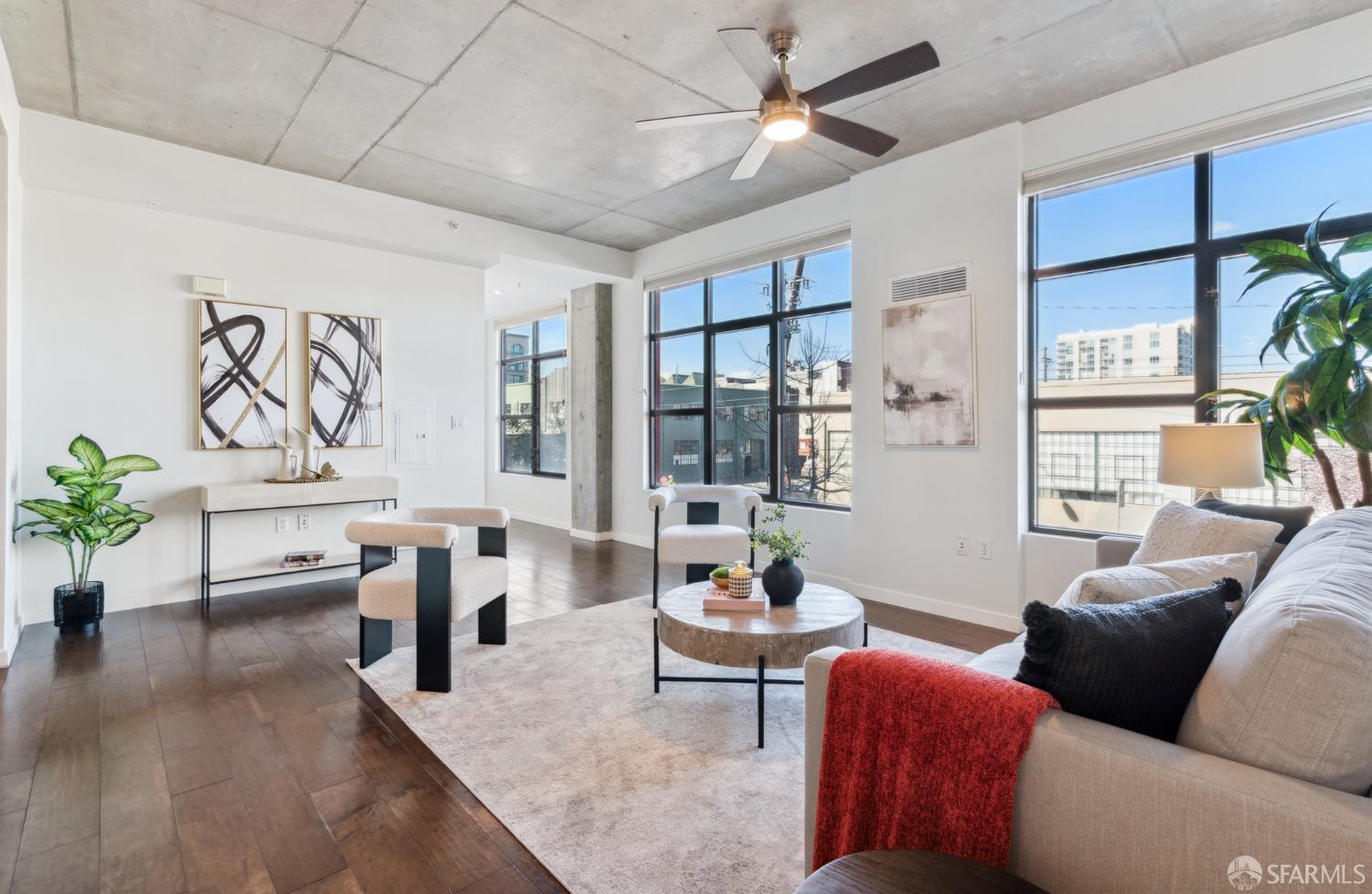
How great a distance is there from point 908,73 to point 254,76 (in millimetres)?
3210

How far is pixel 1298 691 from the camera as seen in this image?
0.95 m

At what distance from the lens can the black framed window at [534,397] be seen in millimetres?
7922

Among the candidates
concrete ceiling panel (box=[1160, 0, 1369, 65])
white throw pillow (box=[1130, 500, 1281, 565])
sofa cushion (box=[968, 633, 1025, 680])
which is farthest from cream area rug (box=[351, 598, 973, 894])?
concrete ceiling panel (box=[1160, 0, 1369, 65])

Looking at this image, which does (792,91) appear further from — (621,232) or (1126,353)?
(621,232)

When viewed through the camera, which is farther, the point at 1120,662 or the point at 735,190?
the point at 735,190

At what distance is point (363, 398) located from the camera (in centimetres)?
513

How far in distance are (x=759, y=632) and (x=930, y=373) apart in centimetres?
247

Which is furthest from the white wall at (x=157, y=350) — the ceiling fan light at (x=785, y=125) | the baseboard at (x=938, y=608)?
the baseboard at (x=938, y=608)

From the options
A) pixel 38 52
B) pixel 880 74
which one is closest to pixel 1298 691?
pixel 880 74

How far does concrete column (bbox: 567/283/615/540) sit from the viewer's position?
22.2 ft

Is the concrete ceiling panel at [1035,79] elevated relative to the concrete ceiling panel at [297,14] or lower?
lower

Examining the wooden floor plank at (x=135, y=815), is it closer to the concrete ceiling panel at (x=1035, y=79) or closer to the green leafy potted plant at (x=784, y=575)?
the green leafy potted plant at (x=784, y=575)

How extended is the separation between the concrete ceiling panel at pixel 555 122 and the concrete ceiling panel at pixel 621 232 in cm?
62

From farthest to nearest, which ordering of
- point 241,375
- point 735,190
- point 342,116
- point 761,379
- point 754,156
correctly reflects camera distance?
point 761,379, point 735,190, point 241,375, point 342,116, point 754,156
